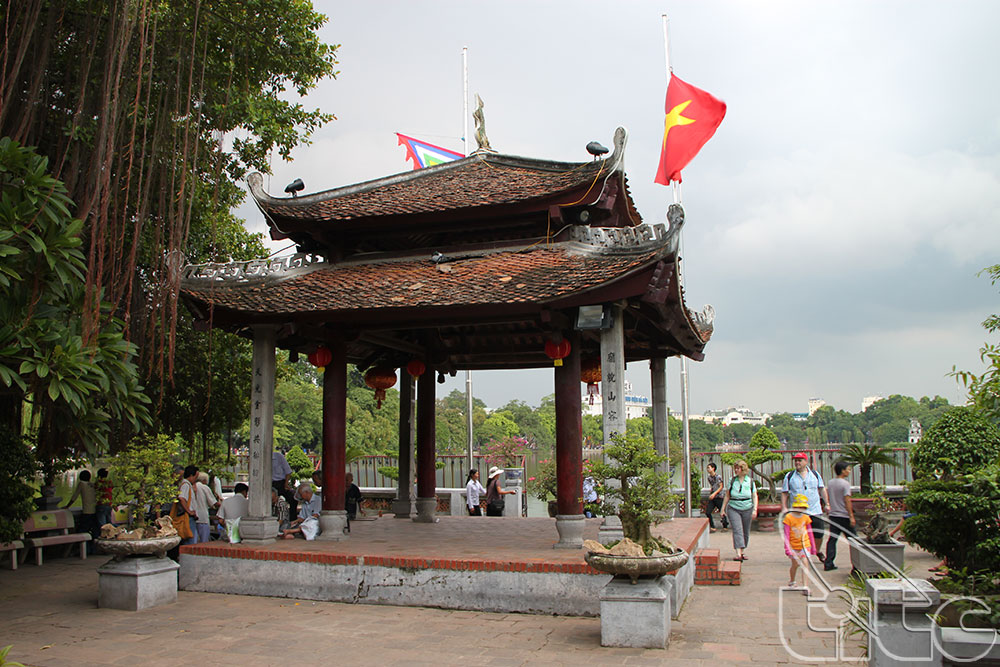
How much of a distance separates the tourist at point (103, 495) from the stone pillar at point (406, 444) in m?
5.14

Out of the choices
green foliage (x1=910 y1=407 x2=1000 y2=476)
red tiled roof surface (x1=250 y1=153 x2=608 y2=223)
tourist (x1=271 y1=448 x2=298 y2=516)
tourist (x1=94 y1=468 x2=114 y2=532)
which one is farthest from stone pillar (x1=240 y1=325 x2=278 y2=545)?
green foliage (x1=910 y1=407 x2=1000 y2=476)

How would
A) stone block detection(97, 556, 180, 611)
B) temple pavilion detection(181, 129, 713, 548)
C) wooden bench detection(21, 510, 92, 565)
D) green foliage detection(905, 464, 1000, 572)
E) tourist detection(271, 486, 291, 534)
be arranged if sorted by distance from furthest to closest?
wooden bench detection(21, 510, 92, 565), tourist detection(271, 486, 291, 534), temple pavilion detection(181, 129, 713, 548), stone block detection(97, 556, 180, 611), green foliage detection(905, 464, 1000, 572)

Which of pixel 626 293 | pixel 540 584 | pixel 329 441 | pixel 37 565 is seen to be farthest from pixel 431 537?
pixel 37 565

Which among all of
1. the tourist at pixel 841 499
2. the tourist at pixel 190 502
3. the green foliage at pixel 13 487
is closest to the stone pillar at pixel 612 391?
the tourist at pixel 841 499

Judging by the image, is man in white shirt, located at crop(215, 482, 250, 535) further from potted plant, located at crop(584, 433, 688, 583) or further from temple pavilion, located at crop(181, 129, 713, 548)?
potted plant, located at crop(584, 433, 688, 583)

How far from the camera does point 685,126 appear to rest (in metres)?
14.3

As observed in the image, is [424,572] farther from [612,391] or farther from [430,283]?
[430,283]

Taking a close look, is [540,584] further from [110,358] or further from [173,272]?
[173,272]

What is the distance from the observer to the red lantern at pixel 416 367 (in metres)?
13.8

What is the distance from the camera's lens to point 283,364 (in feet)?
67.4

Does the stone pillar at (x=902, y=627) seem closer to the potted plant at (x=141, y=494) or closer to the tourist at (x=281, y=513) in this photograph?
the potted plant at (x=141, y=494)

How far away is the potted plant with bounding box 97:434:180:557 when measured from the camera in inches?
369

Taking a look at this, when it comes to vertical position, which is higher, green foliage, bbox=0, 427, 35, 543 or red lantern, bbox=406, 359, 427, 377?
red lantern, bbox=406, 359, 427, 377

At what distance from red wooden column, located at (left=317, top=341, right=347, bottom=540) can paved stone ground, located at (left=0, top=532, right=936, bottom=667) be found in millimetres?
1540
